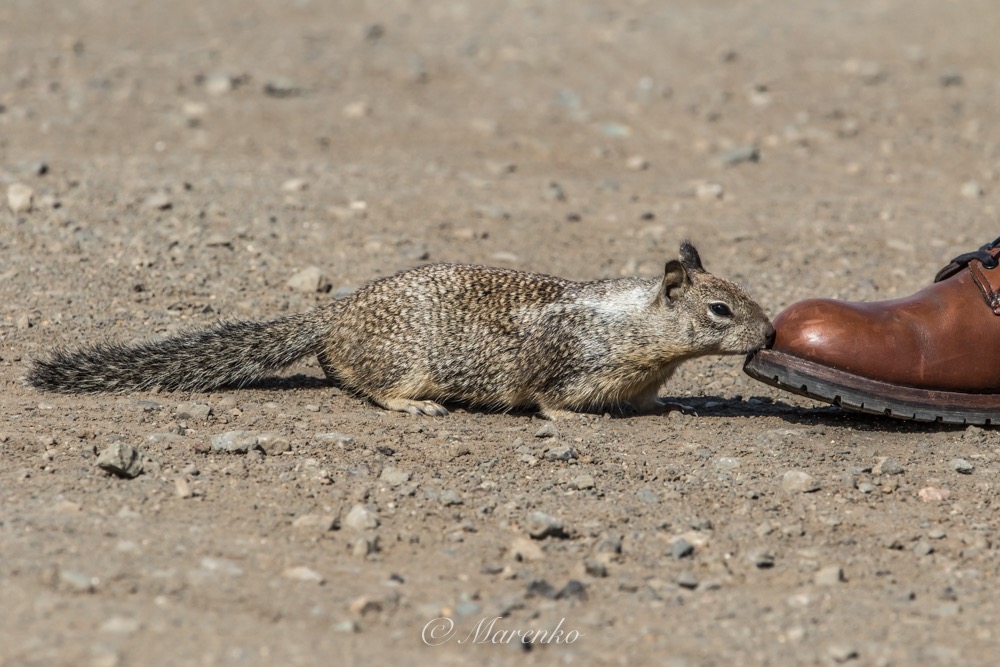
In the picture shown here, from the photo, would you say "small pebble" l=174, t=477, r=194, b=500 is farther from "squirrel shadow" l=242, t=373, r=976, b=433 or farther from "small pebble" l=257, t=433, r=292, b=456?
"squirrel shadow" l=242, t=373, r=976, b=433

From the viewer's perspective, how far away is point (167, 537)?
3.97 m

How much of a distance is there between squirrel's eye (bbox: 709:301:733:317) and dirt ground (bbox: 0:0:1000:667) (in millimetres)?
465

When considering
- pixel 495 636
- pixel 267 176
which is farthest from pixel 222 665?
pixel 267 176

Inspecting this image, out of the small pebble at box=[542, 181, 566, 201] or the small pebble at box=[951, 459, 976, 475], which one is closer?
the small pebble at box=[951, 459, 976, 475]

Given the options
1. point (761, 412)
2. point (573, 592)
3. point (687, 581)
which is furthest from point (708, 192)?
point (573, 592)

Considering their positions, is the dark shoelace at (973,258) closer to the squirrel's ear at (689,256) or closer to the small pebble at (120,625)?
the squirrel's ear at (689,256)

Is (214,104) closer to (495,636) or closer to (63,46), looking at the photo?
(63,46)

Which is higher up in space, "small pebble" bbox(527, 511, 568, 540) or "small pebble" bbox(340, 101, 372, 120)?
"small pebble" bbox(340, 101, 372, 120)

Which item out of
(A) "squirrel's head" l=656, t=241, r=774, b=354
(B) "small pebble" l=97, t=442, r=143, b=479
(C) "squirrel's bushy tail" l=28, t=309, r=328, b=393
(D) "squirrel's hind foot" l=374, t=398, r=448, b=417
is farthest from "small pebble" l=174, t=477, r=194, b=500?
(A) "squirrel's head" l=656, t=241, r=774, b=354

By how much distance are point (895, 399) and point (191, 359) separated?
119 inches

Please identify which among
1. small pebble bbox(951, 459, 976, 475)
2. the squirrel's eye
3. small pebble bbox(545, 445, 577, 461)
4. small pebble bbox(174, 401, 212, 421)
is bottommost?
small pebble bbox(174, 401, 212, 421)

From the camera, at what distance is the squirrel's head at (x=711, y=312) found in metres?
5.63

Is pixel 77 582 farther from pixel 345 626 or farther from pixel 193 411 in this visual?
pixel 193 411

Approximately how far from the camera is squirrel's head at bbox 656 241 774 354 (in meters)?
5.63
